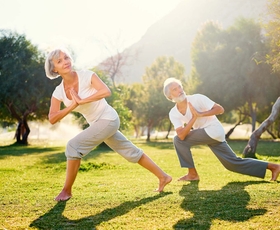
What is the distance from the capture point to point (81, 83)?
5066 millimetres

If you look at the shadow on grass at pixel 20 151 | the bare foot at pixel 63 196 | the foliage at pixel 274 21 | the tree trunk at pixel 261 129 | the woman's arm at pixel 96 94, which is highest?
the foliage at pixel 274 21

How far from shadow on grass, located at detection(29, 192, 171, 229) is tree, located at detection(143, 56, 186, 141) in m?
39.1

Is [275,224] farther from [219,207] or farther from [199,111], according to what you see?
[199,111]

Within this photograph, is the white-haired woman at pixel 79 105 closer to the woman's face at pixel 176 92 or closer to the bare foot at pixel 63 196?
the bare foot at pixel 63 196

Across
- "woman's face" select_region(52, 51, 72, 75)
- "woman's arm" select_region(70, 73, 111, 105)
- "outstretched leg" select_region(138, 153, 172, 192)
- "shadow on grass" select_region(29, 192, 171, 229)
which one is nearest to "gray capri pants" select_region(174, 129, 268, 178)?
"outstretched leg" select_region(138, 153, 172, 192)

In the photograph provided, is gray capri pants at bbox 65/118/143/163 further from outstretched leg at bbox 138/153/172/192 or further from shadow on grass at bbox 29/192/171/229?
shadow on grass at bbox 29/192/171/229

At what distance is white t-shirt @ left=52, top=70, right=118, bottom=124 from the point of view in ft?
16.6

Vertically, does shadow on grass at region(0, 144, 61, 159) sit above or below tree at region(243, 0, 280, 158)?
below

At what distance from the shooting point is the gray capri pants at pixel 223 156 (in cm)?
624

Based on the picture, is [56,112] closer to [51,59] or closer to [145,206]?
[51,59]

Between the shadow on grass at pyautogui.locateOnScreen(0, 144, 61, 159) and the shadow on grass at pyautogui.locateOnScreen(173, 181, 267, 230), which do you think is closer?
the shadow on grass at pyautogui.locateOnScreen(173, 181, 267, 230)

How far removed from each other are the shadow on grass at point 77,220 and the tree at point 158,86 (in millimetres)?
39106

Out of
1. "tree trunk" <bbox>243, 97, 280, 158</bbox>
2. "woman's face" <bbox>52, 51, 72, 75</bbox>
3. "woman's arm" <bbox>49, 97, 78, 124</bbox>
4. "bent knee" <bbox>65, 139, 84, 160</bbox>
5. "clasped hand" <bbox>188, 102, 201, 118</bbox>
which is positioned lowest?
"tree trunk" <bbox>243, 97, 280, 158</bbox>

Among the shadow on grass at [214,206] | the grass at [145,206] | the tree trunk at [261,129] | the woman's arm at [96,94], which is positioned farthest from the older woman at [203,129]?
the tree trunk at [261,129]
